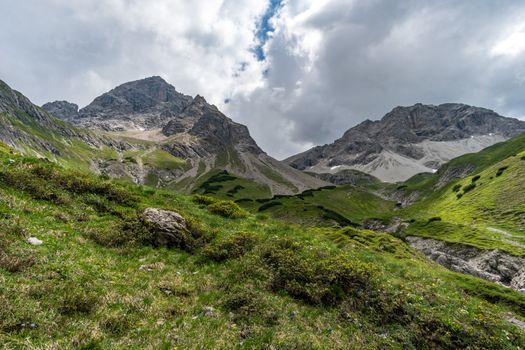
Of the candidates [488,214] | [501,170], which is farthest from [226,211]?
[501,170]

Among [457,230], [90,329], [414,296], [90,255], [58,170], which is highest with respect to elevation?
[58,170]

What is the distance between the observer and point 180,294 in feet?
40.4

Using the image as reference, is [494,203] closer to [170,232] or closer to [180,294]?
[170,232]

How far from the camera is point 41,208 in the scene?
15953 mm

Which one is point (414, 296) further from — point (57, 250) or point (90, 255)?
point (57, 250)

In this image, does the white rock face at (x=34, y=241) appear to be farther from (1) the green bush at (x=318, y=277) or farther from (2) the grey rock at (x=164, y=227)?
(1) the green bush at (x=318, y=277)

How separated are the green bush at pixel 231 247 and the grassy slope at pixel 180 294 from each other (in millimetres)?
213

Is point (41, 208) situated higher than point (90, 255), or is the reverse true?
point (41, 208)

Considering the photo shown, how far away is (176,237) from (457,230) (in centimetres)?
8617

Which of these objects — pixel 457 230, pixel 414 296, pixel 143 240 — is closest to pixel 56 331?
pixel 143 240

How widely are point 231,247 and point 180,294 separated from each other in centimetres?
545

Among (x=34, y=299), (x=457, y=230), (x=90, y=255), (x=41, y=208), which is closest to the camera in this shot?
(x=34, y=299)

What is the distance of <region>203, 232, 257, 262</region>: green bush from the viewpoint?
54.9 feet

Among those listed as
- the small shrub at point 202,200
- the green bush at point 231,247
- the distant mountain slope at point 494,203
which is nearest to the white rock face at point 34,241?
the green bush at point 231,247
